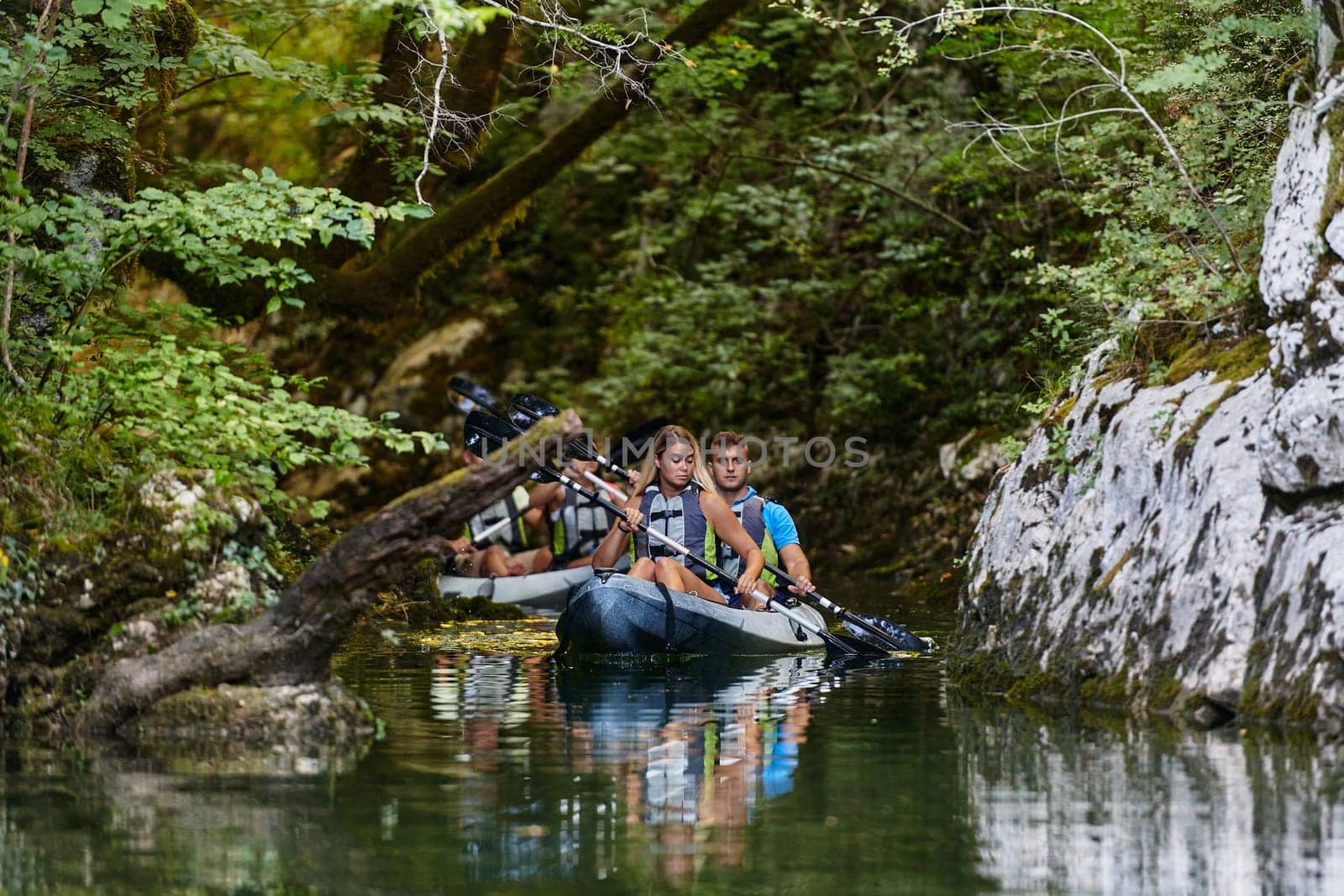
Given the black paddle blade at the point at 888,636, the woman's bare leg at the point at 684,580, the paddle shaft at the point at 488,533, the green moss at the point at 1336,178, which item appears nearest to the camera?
the green moss at the point at 1336,178

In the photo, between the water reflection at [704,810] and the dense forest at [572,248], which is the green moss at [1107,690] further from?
the dense forest at [572,248]

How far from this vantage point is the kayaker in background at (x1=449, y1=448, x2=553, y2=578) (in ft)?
45.8

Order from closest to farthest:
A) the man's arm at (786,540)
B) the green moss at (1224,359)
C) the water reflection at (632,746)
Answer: the water reflection at (632,746) → the green moss at (1224,359) → the man's arm at (786,540)

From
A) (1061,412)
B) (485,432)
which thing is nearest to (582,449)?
(485,432)

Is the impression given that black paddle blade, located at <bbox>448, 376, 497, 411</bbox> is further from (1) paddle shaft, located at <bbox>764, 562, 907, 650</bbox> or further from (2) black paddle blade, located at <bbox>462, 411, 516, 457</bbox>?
(1) paddle shaft, located at <bbox>764, 562, 907, 650</bbox>

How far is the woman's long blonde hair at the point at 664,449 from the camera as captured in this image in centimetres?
952

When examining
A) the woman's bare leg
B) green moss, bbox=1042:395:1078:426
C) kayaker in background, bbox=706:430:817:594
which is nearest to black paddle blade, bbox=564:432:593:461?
kayaker in background, bbox=706:430:817:594

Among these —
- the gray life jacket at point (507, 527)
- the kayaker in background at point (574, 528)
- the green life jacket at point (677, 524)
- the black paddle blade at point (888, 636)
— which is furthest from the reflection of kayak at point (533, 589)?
the black paddle blade at point (888, 636)

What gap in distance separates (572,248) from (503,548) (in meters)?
6.83

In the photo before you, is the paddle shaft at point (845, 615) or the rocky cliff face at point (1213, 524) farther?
the paddle shaft at point (845, 615)

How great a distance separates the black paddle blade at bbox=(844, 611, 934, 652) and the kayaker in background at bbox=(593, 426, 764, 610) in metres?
0.64

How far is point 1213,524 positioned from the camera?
6.27 m

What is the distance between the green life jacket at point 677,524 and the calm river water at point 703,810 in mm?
2969

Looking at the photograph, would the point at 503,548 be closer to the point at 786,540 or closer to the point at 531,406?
the point at 531,406
